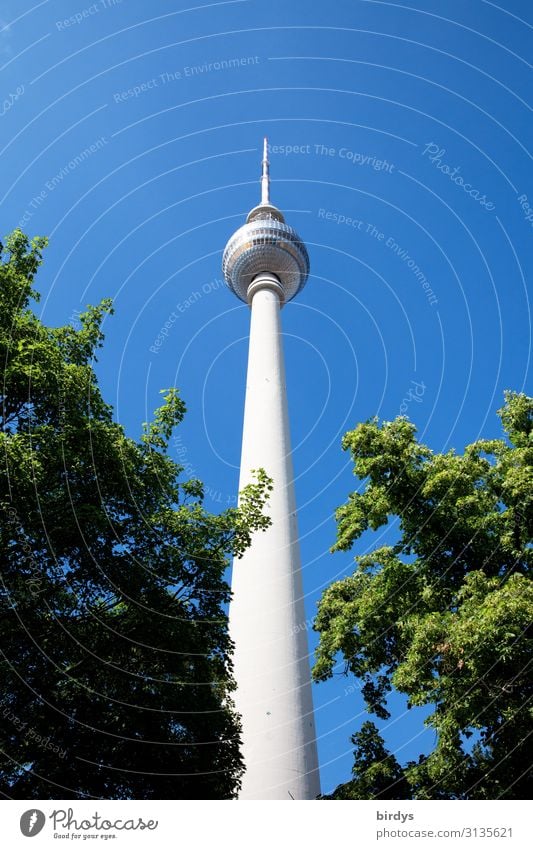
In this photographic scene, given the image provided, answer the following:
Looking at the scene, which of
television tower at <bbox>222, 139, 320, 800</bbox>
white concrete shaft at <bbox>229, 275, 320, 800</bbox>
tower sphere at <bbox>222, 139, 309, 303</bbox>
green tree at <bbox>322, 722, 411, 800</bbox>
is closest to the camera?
green tree at <bbox>322, 722, 411, 800</bbox>

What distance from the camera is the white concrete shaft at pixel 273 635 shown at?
26.1 m

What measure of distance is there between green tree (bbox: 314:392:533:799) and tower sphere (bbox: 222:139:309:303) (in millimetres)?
34081

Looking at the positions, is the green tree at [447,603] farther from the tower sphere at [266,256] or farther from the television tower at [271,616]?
the tower sphere at [266,256]

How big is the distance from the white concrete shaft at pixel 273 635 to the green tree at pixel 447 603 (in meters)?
6.28

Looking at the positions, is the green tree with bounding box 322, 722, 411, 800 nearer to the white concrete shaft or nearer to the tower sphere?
the white concrete shaft

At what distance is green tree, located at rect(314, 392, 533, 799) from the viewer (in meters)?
15.2

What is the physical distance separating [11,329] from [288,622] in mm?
20702

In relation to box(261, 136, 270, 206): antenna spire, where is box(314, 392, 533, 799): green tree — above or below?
below

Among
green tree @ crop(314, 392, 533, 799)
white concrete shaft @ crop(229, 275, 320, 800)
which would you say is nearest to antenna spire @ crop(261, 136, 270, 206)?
white concrete shaft @ crop(229, 275, 320, 800)

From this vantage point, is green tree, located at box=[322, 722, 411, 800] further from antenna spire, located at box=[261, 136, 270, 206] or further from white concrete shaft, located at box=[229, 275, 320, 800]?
antenna spire, located at box=[261, 136, 270, 206]
